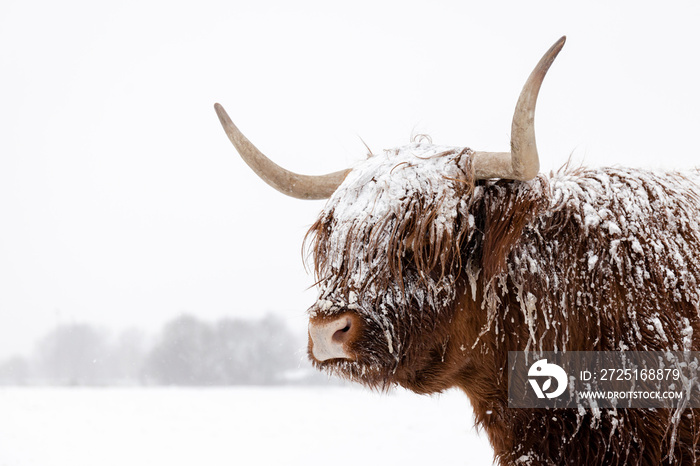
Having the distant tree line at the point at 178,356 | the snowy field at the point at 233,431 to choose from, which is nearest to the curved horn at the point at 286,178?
the snowy field at the point at 233,431

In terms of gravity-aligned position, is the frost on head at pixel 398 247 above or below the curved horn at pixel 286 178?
below

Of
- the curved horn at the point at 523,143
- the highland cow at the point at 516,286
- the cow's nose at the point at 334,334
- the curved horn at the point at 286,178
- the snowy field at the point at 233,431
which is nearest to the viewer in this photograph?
the curved horn at the point at 523,143

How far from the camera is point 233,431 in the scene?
8227 mm

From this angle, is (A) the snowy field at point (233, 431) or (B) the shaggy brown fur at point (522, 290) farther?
(A) the snowy field at point (233, 431)

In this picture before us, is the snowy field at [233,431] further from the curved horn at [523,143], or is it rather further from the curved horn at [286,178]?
the curved horn at [523,143]

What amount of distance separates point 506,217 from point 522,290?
0.29m

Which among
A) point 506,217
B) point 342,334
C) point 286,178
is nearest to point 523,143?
point 506,217

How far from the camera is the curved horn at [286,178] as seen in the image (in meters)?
2.89

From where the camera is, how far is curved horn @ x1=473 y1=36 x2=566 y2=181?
6.09 feet

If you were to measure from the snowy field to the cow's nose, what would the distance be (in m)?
3.25

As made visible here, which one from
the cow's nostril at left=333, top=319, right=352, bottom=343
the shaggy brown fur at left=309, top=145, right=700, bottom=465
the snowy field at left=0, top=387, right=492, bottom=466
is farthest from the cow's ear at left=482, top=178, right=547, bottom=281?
the snowy field at left=0, top=387, right=492, bottom=466

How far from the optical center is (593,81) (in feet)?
638

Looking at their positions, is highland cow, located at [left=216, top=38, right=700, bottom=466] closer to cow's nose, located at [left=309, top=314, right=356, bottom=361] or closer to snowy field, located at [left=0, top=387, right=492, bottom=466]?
cow's nose, located at [left=309, top=314, right=356, bottom=361]

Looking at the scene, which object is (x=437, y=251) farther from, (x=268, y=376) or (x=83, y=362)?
(x=83, y=362)
